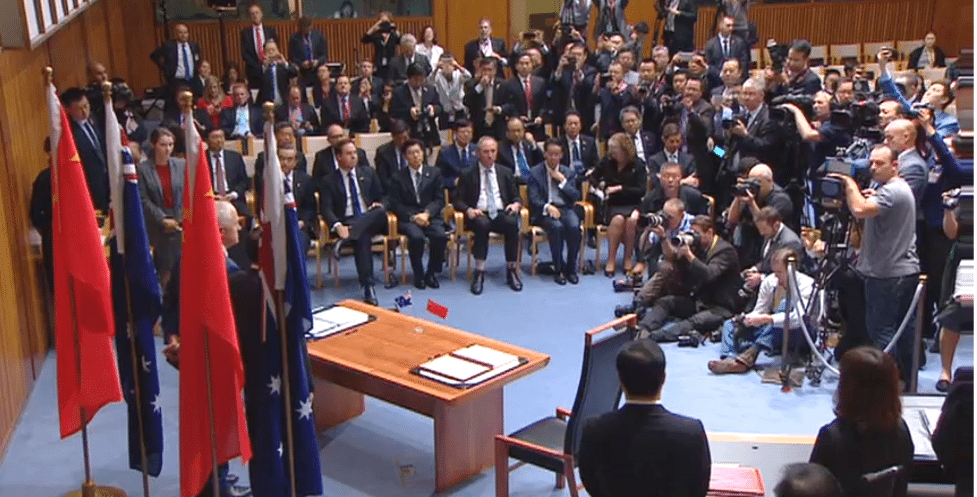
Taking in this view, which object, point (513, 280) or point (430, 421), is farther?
point (513, 280)

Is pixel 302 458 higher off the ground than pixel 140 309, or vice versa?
pixel 140 309

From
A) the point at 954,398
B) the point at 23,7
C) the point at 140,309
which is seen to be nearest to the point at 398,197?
the point at 23,7

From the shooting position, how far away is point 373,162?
10.5 m

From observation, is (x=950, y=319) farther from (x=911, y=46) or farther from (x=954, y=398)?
(x=911, y=46)

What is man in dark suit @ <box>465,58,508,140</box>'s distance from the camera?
36.6ft

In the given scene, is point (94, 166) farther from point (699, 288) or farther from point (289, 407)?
point (699, 288)

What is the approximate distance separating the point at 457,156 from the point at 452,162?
0.08m

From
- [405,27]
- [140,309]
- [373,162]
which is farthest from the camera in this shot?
[405,27]

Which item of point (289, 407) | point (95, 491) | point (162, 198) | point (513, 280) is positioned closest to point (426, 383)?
point (289, 407)

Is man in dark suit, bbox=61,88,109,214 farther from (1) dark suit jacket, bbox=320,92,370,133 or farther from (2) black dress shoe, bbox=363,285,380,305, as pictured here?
(1) dark suit jacket, bbox=320,92,370,133

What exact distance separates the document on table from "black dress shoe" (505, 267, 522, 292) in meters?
2.66

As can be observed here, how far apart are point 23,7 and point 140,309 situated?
9.27 feet

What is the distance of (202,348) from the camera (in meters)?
4.97

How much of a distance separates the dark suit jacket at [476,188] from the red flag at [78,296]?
180 inches
